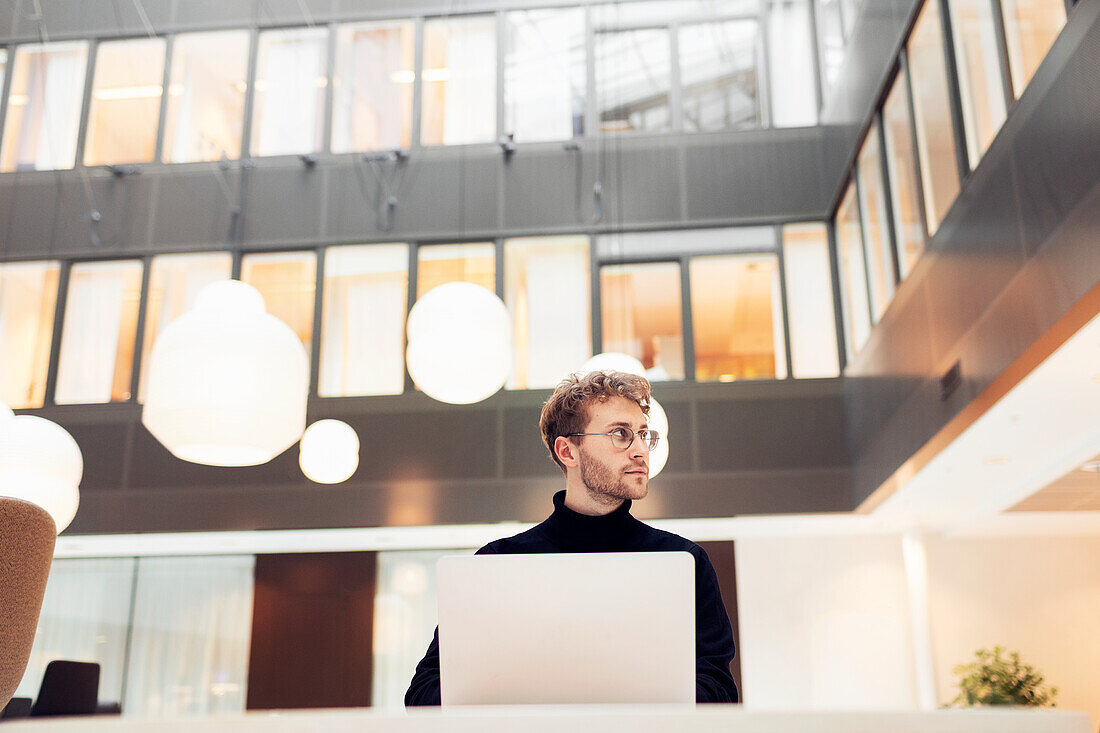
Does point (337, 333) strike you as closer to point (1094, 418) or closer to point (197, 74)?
point (197, 74)

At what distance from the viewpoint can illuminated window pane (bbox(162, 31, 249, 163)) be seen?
32.2 ft

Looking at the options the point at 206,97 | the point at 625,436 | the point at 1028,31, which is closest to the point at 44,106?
the point at 206,97

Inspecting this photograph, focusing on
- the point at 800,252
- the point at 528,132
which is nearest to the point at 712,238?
the point at 800,252

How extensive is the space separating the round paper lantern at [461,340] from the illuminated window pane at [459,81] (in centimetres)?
449

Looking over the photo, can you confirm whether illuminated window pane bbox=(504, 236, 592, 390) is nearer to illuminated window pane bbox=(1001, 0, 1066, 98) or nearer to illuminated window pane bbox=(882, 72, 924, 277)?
illuminated window pane bbox=(882, 72, 924, 277)

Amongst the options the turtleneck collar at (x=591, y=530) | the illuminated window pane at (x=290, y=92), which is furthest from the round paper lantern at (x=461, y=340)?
the illuminated window pane at (x=290, y=92)

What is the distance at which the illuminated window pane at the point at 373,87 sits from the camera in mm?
9703

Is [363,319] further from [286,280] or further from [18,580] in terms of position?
[18,580]

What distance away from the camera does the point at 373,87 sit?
9867 mm

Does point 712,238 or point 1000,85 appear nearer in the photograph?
point 1000,85

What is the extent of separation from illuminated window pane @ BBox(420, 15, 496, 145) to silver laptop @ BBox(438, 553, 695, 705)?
8530 millimetres

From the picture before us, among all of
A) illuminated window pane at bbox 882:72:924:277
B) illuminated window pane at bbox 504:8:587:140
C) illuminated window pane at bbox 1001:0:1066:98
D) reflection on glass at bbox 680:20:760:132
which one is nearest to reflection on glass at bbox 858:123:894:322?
illuminated window pane at bbox 882:72:924:277

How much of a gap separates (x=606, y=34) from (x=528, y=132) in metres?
1.24

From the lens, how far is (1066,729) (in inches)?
35.4
